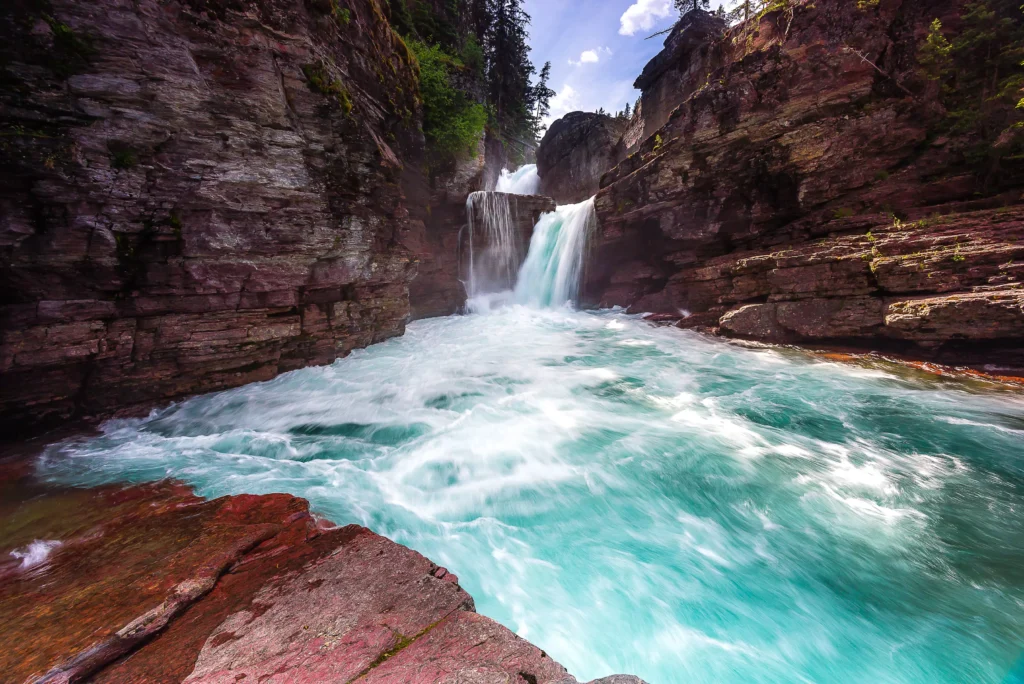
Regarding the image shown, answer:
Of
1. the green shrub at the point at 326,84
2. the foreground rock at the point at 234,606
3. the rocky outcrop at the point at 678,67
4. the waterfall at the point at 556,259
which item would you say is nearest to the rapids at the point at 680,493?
the foreground rock at the point at 234,606

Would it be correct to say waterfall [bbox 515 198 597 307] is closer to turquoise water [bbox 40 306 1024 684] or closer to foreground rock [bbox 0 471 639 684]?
turquoise water [bbox 40 306 1024 684]

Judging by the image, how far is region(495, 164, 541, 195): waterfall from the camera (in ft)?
103

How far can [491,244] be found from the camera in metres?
17.6

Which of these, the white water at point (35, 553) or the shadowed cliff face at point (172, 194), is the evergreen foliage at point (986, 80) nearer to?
the shadowed cliff face at point (172, 194)

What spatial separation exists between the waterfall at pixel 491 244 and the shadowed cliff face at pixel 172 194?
777 cm

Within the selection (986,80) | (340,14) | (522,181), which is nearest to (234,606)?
(340,14)

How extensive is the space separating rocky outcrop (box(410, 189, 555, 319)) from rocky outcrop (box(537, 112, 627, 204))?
11389 mm

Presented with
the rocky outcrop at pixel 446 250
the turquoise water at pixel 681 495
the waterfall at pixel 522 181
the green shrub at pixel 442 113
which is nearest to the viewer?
the turquoise water at pixel 681 495

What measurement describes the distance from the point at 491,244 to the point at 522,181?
18.5 metres

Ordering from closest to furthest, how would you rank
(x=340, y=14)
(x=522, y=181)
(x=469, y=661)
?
(x=469, y=661) < (x=340, y=14) < (x=522, y=181)

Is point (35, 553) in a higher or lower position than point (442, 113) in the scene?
lower

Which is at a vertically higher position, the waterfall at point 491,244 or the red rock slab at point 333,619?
the waterfall at point 491,244

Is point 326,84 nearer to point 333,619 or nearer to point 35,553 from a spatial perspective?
point 35,553

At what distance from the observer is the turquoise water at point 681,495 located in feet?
9.13
